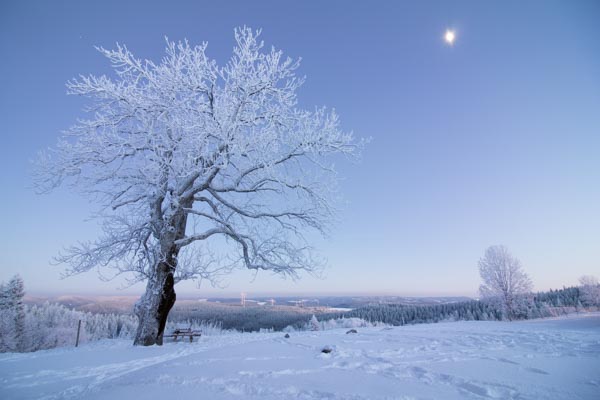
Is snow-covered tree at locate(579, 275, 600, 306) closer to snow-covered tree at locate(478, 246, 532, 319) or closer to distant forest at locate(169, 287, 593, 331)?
distant forest at locate(169, 287, 593, 331)

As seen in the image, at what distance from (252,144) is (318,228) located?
422 cm

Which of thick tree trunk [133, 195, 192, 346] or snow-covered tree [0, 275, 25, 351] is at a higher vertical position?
thick tree trunk [133, 195, 192, 346]

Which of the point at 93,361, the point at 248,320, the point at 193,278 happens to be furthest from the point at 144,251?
the point at 248,320

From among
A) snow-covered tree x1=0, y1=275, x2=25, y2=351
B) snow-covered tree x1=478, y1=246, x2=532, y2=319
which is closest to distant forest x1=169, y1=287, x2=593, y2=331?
snow-covered tree x1=478, y1=246, x2=532, y2=319

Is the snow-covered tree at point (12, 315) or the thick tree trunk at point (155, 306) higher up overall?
the thick tree trunk at point (155, 306)

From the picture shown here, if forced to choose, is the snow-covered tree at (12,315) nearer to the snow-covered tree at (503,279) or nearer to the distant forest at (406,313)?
the distant forest at (406,313)

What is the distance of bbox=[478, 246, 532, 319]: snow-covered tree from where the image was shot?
99.7 feet

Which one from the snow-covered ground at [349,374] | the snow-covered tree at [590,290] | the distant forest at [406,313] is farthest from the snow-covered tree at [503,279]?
the snow-covered ground at [349,374]

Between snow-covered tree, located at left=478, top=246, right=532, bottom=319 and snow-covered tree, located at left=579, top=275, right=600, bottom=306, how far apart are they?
64.8 ft

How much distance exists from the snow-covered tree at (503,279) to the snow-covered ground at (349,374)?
31.0m

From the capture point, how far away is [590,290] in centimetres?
3994

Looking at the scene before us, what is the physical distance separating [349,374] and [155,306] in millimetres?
7909

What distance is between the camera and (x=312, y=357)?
16.0 ft

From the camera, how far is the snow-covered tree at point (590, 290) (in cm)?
3931
